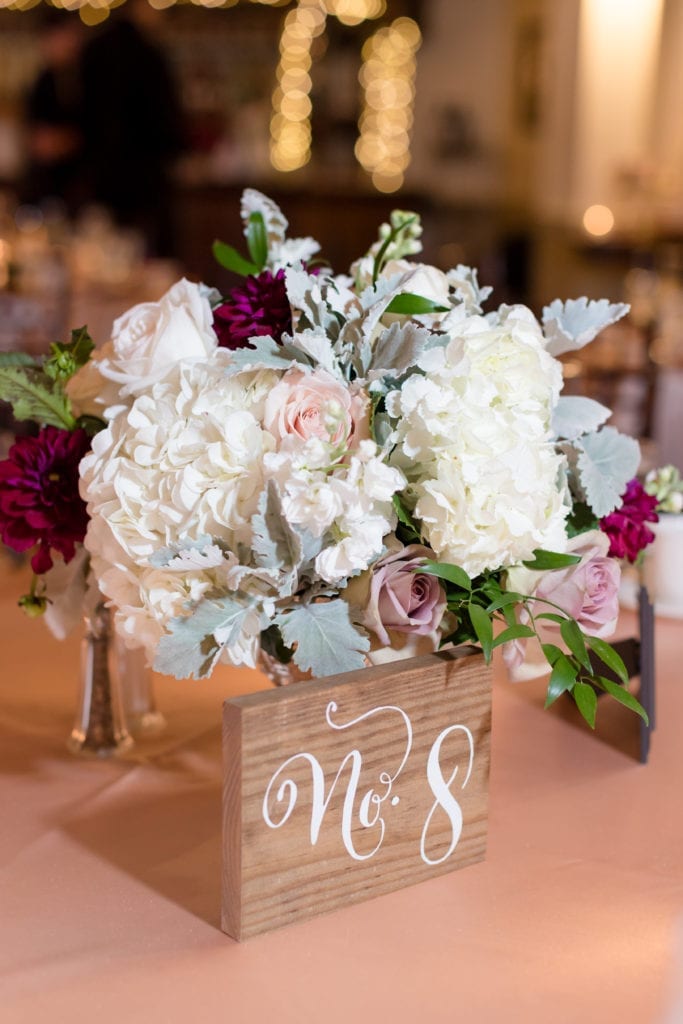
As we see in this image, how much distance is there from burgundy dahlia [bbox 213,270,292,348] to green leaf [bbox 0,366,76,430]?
0.16 m

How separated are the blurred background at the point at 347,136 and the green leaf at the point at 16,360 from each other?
143 inches

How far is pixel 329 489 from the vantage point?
2.87 ft

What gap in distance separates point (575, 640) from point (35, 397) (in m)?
0.50

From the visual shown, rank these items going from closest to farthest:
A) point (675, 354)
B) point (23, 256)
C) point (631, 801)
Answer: point (631, 801) → point (675, 354) → point (23, 256)

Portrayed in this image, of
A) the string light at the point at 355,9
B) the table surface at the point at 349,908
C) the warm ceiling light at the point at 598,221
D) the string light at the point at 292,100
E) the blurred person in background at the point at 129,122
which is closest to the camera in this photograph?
the table surface at the point at 349,908

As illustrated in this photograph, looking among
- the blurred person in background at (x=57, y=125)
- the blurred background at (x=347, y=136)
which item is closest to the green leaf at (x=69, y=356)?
the blurred background at (x=347, y=136)

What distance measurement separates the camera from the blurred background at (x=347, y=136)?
623cm

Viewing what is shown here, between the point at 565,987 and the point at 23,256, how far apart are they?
449 centimetres

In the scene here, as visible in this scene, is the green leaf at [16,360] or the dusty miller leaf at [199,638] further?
the green leaf at [16,360]

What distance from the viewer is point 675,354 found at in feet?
13.7

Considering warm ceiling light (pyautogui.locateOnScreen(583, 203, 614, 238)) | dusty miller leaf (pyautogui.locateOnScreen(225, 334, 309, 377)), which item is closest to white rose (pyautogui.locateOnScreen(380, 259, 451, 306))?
dusty miller leaf (pyautogui.locateOnScreen(225, 334, 309, 377))

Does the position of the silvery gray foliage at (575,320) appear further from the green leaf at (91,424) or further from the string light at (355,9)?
the string light at (355,9)

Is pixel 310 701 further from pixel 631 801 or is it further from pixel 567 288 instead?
pixel 567 288

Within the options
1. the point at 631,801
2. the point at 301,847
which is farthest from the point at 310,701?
the point at 631,801
